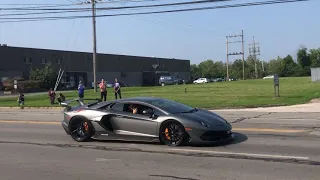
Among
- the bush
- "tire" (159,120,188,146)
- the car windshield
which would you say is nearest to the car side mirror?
the car windshield

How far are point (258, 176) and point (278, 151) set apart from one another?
7.19 feet

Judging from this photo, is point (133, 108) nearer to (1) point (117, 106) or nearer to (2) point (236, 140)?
(1) point (117, 106)

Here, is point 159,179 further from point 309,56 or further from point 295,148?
point 309,56

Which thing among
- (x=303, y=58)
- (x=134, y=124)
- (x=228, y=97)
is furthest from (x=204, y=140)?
(x=303, y=58)

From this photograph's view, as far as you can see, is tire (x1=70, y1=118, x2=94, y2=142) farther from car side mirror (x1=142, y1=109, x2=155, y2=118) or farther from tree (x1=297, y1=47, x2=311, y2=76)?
tree (x1=297, y1=47, x2=311, y2=76)

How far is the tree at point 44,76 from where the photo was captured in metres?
66.9

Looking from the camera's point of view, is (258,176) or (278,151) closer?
(258,176)

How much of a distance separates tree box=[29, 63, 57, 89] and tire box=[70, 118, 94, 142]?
57.1 m

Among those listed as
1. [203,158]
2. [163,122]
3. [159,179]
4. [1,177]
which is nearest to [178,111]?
[163,122]

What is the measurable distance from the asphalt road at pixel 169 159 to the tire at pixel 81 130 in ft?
0.86

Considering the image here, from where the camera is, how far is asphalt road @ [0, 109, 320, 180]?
729 centimetres

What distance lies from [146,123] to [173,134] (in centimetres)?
74

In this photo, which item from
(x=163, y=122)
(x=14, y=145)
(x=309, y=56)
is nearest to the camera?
(x=163, y=122)

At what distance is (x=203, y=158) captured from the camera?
8531 mm
